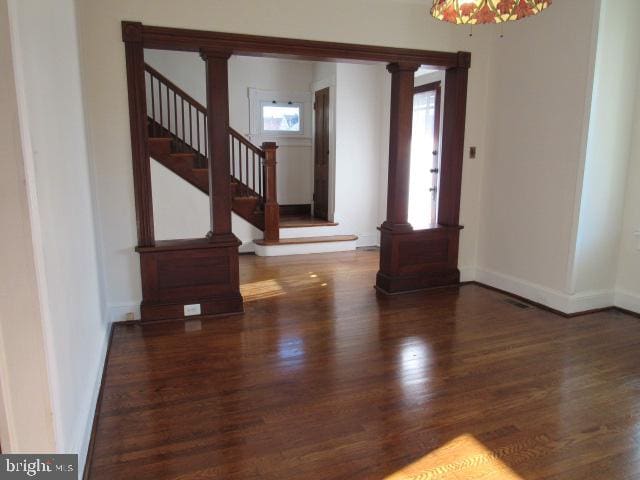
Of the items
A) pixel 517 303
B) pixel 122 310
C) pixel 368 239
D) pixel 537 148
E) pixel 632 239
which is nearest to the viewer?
pixel 122 310

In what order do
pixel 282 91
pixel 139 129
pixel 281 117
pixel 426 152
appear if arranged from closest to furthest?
pixel 139 129 → pixel 426 152 → pixel 282 91 → pixel 281 117

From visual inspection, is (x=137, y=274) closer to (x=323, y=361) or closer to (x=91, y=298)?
(x=91, y=298)

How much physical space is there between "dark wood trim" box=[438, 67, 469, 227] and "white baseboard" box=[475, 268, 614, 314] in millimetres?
842

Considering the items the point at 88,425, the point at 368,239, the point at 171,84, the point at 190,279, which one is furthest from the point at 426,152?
the point at 88,425

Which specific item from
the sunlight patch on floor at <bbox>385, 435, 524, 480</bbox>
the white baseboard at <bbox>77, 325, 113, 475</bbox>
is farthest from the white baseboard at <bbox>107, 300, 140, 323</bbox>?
the sunlight patch on floor at <bbox>385, 435, 524, 480</bbox>

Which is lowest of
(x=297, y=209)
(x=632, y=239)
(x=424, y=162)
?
(x=297, y=209)

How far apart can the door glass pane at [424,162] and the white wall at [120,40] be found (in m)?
1.60

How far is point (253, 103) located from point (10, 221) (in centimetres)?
623

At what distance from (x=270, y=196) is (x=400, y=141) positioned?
2.38 meters

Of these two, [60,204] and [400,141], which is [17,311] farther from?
[400,141]

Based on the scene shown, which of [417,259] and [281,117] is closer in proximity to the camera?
[417,259]

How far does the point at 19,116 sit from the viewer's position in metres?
1.34

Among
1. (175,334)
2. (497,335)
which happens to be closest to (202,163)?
(175,334)

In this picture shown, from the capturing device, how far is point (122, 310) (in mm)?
3646
